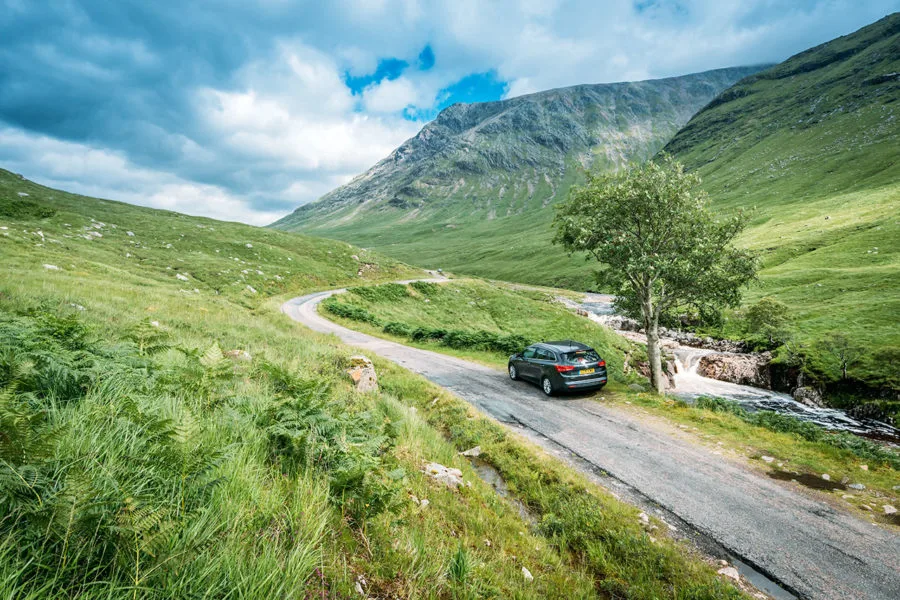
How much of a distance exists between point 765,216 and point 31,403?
5864 inches

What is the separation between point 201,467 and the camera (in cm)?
282

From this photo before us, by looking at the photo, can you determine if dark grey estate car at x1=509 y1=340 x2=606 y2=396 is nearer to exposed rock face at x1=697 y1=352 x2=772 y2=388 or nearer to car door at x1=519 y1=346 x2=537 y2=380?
car door at x1=519 y1=346 x2=537 y2=380

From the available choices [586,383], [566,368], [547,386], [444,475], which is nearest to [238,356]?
[444,475]

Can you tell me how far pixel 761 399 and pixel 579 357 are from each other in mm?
17683

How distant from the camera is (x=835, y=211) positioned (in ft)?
308

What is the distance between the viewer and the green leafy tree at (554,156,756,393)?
15625mm

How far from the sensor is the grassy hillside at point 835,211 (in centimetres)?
3500

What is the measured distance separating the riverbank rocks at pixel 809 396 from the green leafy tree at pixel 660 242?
1397 centimetres

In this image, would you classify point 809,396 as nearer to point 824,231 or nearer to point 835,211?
point 824,231

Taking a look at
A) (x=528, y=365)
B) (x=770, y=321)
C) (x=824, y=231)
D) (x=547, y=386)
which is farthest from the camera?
(x=824, y=231)

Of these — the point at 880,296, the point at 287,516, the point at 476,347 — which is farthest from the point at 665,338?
the point at 287,516

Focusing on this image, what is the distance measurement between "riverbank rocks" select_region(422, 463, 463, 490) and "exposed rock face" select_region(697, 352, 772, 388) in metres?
30.7

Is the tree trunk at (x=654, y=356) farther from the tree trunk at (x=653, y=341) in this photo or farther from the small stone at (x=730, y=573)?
the small stone at (x=730, y=573)

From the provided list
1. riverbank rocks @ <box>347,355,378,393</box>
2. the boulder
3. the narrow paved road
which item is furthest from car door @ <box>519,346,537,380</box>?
the boulder
